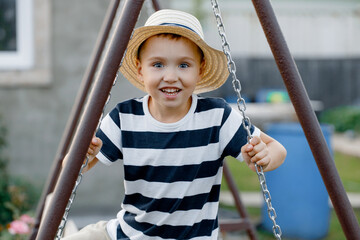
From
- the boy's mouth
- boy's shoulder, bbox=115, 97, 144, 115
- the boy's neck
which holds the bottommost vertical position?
the boy's neck

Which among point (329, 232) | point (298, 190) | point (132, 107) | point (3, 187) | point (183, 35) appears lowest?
point (329, 232)

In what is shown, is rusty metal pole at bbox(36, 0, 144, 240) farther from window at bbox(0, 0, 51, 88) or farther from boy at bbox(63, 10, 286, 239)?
window at bbox(0, 0, 51, 88)

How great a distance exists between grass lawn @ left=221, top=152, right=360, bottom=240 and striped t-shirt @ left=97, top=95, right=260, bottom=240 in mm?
3275

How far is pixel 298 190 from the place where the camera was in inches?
203

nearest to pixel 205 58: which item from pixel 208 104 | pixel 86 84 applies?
pixel 208 104

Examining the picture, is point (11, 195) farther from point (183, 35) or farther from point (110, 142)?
point (183, 35)

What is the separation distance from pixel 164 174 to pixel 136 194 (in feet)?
0.49

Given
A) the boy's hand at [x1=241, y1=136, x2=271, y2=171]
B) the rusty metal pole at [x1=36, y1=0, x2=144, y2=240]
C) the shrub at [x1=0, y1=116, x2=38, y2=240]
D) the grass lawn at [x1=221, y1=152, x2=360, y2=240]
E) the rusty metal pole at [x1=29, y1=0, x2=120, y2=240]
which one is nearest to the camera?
the rusty metal pole at [x1=36, y1=0, x2=144, y2=240]

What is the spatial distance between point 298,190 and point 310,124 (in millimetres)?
3450

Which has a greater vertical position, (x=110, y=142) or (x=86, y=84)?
(x=86, y=84)

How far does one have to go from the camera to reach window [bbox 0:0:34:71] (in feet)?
17.4

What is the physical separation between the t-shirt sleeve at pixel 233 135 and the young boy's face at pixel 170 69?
0.19 metres

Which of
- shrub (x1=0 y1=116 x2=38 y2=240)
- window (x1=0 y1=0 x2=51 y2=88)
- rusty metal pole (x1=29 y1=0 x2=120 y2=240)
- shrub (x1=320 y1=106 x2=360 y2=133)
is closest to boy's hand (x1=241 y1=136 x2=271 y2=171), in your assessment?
rusty metal pole (x1=29 y1=0 x2=120 y2=240)

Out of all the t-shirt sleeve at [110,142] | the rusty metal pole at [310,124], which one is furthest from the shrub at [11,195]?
the rusty metal pole at [310,124]
